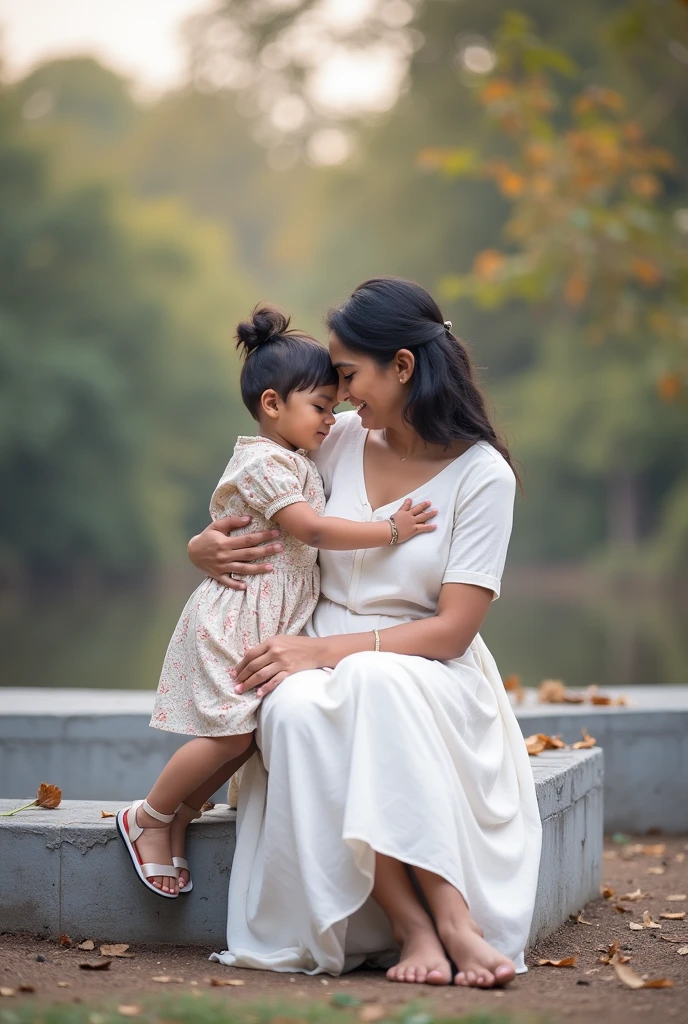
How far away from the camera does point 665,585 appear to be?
96.1ft

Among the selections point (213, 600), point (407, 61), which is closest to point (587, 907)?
point (213, 600)

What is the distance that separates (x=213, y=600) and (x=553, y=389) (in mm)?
29123

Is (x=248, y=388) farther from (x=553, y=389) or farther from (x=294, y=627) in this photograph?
(x=553, y=389)

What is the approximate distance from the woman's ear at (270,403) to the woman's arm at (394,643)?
1.86 ft

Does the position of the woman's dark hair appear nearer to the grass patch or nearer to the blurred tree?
the grass patch

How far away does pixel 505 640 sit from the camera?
50.3ft

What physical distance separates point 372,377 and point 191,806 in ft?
3.62

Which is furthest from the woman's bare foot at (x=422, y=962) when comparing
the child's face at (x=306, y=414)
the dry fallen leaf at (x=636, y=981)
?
the child's face at (x=306, y=414)

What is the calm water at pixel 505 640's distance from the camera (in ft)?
35.4

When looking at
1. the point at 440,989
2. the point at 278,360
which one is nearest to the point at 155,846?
the point at 440,989

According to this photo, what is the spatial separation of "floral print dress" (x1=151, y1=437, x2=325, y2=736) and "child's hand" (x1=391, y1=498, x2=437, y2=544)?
24cm

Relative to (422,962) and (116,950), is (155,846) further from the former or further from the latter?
(422,962)

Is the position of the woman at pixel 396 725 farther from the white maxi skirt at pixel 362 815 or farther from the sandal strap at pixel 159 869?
the sandal strap at pixel 159 869

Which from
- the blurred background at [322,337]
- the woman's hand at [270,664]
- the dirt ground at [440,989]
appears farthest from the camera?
the blurred background at [322,337]
